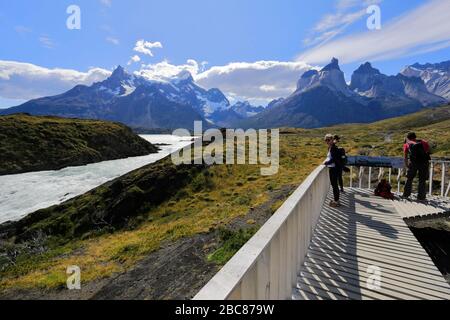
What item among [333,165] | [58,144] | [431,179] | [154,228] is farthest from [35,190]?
[431,179]

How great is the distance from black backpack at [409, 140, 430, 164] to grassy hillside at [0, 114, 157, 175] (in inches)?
3280

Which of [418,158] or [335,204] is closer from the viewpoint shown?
[335,204]

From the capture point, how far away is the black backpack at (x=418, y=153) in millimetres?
12570

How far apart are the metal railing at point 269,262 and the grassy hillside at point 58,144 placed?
84.3m

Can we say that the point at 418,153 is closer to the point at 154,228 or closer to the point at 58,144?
the point at 154,228

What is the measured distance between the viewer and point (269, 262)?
413cm

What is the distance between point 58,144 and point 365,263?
9950 cm

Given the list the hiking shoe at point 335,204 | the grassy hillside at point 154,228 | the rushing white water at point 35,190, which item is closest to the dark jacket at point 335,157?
the hiking shoe at point 335,204

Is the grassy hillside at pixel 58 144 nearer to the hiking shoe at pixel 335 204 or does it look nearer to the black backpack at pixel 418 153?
the hiking shoe at pixel 335 204

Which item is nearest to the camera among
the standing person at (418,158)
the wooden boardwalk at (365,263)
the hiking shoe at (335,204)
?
the wooden boardwalk at (365,263)

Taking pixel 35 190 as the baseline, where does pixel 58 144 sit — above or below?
above
